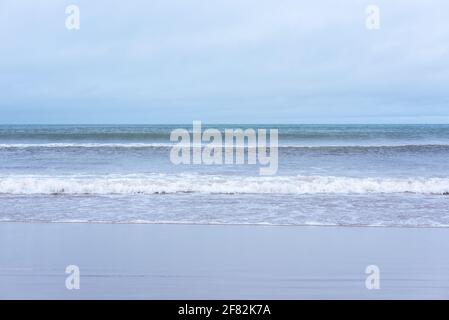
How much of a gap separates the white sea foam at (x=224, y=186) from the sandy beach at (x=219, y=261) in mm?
3481

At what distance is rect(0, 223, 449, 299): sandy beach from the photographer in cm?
424

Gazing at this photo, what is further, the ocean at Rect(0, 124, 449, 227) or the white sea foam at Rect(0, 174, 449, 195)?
the white sea foam at Rect(0, 174, 449, 195)

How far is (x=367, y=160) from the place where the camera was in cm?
1672

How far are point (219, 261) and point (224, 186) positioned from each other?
5.59 m

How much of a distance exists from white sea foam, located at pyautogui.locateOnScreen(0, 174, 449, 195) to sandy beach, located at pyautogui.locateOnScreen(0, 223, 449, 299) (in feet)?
11.4

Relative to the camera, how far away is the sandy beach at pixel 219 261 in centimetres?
424

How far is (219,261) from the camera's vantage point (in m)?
5.14
